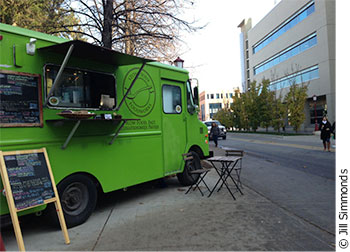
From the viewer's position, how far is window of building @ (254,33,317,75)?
33.9 meters

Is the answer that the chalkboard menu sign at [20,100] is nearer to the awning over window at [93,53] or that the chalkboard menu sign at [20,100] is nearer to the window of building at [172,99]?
the awning over window at [93,53]

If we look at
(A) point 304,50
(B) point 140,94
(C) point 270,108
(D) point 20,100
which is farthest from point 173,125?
(A) point 304,50

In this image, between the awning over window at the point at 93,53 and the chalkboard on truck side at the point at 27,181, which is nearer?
the chalkboard on truck side at the point at 27,181

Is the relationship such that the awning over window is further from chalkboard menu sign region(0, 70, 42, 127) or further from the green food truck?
chalkboard menu sign region(0, 70, 42, 127)

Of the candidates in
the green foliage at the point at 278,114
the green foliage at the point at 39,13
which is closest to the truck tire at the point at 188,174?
the green foliage at the point at 39,13

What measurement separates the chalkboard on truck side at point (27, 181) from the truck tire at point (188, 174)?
3.74 m

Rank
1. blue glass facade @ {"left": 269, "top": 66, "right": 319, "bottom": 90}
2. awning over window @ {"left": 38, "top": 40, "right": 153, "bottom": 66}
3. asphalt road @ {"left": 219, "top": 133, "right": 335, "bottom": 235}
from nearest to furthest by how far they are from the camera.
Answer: awning over window @ {"left": 38, "top": 40, "right": 153, "bottom": 66}
asphalt road @ {"left": 219, "top": 133, "right": 335, "bottom": 235}
blue glass facade @ {"left": 269, "top": 66, "right": 319, "bottom": 90}

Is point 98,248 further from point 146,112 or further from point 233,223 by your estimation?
point 146,112

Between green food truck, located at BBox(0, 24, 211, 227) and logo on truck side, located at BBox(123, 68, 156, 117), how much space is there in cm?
2

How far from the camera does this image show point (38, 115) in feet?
14.0

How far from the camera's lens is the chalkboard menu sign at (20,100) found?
3894mm

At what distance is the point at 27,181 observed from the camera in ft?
12.8

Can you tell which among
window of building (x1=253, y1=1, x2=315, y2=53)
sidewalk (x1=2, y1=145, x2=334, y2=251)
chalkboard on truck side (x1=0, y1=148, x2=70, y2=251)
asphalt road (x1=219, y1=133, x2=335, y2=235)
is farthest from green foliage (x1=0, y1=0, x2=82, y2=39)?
window of building (x1=253, y1=1, x2=315, y2=53)

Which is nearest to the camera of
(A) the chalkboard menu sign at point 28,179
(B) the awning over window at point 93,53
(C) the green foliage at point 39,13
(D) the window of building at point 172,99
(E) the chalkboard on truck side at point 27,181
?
(E) the chalkboard on truck side at point 27,181
